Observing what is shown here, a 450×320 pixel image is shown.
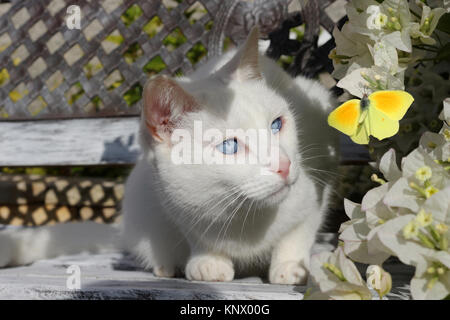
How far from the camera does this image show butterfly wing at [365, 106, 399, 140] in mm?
771

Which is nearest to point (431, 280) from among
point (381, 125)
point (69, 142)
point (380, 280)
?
point (380, 280)

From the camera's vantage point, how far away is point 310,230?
1177 mm

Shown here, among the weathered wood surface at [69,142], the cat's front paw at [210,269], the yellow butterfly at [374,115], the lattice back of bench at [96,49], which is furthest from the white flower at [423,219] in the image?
the weathered wood surface at [69,142]

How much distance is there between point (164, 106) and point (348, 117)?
410 mm

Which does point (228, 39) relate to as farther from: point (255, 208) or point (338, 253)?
point (338, 253)

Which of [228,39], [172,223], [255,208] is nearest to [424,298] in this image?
[255,208]

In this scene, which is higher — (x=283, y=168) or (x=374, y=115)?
(x=374, y=115)

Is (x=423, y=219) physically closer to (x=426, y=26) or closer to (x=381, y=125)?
(x=381, y=125)

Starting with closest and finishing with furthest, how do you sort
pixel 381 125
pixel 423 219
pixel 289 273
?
pixel 423 219, pixel 381 125, pixel 289 273

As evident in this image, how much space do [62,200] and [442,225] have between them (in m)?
1.95

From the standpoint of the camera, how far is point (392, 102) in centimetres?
78

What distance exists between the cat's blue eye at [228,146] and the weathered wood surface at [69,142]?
96 centimetres

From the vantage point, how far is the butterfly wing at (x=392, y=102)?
0.77m

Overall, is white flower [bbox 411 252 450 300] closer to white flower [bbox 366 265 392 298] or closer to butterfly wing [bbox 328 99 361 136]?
white flower [bbox 366 265 392 298]
